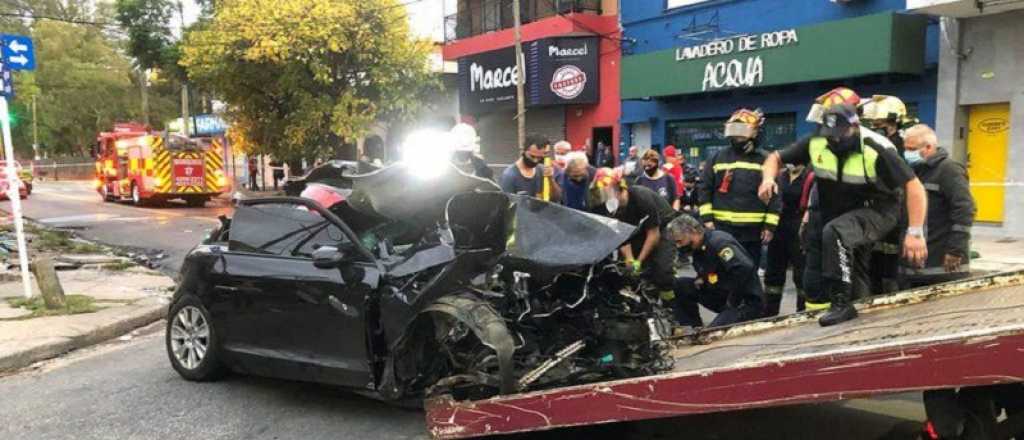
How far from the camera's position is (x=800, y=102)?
46.8 feet

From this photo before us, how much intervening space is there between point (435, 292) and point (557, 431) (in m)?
1.07

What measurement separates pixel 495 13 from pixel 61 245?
14.4 m

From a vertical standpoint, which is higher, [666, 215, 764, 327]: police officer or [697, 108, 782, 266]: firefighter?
[697, 108, 782, 266]: firefighter

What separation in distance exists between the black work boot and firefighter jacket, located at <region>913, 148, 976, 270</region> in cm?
142

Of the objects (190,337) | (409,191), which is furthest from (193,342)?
(409,191)

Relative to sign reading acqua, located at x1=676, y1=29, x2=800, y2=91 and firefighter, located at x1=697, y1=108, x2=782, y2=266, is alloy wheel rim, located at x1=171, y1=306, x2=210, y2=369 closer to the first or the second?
firefighter, located at x1=697, y1=108, x2=782, y2=266

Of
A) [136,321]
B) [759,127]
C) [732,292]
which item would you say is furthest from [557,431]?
[136,321]

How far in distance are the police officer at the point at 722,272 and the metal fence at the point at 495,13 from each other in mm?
15523

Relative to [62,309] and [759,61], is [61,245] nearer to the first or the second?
[62,309]

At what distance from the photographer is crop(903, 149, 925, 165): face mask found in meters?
5.46

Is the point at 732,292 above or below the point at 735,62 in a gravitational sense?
below

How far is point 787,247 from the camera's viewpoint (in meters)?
6.18

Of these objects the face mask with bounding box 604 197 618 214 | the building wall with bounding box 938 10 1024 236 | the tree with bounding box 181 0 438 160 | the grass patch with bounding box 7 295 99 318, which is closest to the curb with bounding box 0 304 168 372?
the grass patch with bounding box 7 295 99 318

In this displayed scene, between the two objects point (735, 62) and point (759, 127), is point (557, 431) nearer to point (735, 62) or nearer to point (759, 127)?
point (759, 127)
